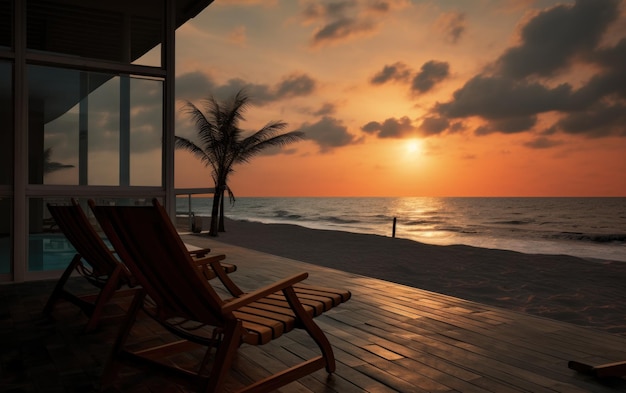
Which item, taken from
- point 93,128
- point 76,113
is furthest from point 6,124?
point 93,128

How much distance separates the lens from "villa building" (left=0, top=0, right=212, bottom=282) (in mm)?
5090

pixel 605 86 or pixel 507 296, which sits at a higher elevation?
pixel 605 86

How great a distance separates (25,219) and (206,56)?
1146 cm

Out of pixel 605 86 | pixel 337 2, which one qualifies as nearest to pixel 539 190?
pixel 605 86

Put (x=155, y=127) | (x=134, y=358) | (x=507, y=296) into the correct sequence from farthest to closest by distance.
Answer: (x=155, y=127) → (x=507, y=296) → (x=134, y=358)

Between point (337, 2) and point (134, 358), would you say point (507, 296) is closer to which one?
point (134, 358)

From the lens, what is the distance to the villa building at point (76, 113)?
5090mm

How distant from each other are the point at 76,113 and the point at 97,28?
3.74ft

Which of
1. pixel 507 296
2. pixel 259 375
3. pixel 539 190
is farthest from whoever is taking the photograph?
pixel 539 190

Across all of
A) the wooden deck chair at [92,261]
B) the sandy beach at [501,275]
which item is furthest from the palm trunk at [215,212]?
the wooden deck chair at [92,261]

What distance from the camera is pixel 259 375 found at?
2.31m

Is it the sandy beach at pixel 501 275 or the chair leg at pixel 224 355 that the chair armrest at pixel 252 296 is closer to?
the chair leg at pixel 224 355

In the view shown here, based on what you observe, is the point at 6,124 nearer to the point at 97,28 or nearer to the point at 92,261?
the point at 97,28

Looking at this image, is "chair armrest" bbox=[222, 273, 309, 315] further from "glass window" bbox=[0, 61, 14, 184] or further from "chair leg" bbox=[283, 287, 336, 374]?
"glass window" bbox=[0, 61, 14, 184]
